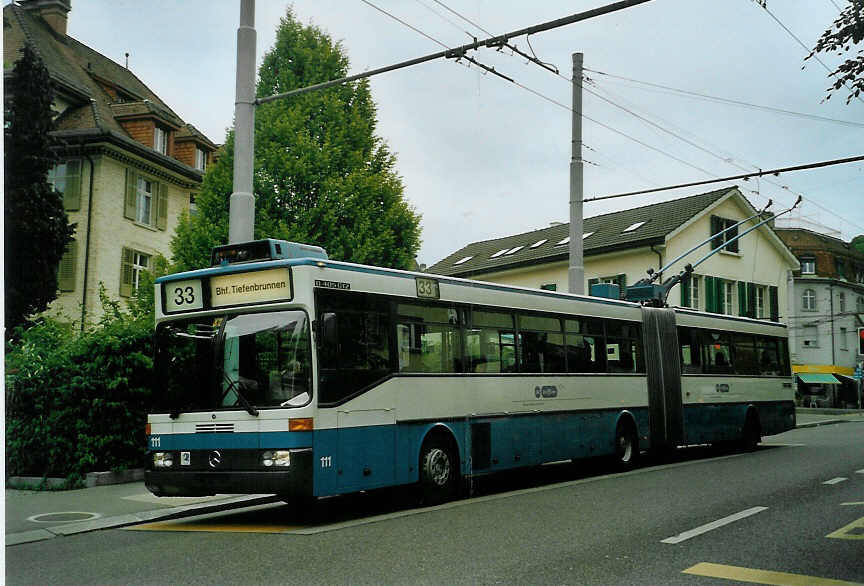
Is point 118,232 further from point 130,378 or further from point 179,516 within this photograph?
point 179,516

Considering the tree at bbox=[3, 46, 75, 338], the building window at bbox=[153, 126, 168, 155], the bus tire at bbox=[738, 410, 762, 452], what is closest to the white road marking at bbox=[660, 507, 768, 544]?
the bus tire at bbox=[738, 410, 762, 452]

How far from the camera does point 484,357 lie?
12.9 meters

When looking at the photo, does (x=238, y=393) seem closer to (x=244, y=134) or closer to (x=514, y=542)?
(x=514, y=542)

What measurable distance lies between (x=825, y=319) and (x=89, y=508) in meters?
65.9

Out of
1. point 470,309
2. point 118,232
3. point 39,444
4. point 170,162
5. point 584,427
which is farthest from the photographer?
point 170,162


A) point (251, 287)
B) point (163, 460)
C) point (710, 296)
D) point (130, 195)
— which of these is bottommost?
point (163, 460)

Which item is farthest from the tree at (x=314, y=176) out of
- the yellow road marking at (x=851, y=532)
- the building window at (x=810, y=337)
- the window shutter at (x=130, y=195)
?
the building window at (x=810, y=337)

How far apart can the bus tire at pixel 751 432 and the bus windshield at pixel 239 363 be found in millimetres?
13617

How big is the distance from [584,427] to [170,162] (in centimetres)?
2295

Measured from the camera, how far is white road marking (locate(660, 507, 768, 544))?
27.3 feet

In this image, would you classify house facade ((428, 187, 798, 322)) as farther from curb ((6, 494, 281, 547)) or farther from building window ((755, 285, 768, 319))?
curb ((6, 494, 281, 547))

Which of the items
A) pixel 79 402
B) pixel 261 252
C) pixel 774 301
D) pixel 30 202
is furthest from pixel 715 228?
pixel 261 252

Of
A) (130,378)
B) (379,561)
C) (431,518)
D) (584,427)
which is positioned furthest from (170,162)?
(379,561)

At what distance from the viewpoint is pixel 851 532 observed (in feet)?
28.5
